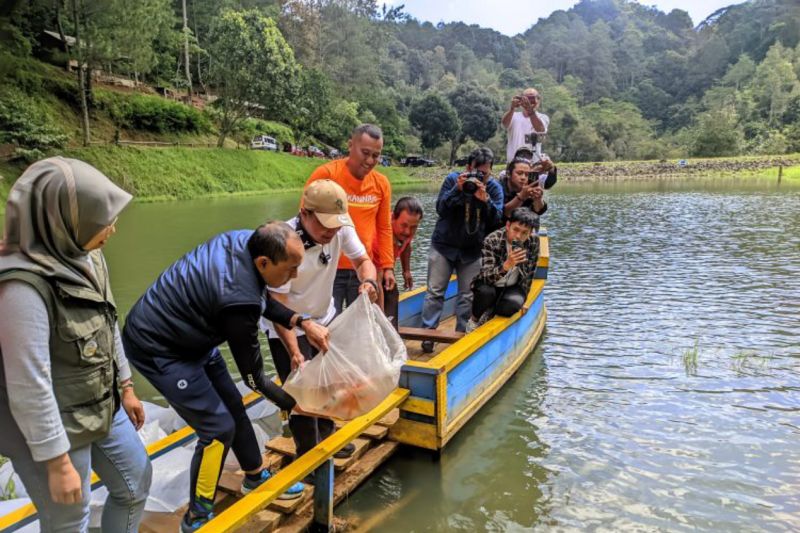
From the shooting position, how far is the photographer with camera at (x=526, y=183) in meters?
5.81

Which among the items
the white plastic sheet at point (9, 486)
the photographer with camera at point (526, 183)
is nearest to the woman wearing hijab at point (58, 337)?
the white plastic sheet at point (9, 486)

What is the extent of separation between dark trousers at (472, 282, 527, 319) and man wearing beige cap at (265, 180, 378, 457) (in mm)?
1902

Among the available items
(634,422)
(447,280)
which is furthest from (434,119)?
(634,422)

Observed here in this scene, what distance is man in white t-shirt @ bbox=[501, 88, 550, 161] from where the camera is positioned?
6906 mm

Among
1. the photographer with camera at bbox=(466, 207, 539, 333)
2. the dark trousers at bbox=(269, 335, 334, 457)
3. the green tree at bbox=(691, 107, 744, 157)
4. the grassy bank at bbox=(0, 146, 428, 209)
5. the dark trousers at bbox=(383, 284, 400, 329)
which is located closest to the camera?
→ the dark trousers at bbox=(269, 335, 334, 457)

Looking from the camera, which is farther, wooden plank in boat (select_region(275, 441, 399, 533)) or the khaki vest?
wooden plank in boat (select_region(275, 441, 399, 533))

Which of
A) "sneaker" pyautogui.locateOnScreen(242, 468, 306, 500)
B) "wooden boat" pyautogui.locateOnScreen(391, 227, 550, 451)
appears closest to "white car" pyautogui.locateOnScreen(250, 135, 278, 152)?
"wooden boat" pyautogui.locateOnScreen(391, 227, 550, 451)

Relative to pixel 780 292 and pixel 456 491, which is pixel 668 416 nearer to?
pixel 456 491

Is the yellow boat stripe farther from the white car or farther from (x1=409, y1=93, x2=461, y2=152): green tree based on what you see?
(x1=409, y1=93, x2=461, y2=152): green tree

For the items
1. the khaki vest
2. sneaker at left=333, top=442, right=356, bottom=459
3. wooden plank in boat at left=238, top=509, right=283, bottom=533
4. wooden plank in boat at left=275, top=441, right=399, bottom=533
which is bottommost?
wooden plank in boat at left=275, top=441, right=399, bottom=533

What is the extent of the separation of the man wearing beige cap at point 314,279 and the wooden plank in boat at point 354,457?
23 centimetres

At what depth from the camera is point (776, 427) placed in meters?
4.82

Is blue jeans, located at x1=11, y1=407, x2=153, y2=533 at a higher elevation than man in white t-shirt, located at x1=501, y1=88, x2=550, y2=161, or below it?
below

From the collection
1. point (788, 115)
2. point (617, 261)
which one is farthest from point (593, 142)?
point (617, 261)
